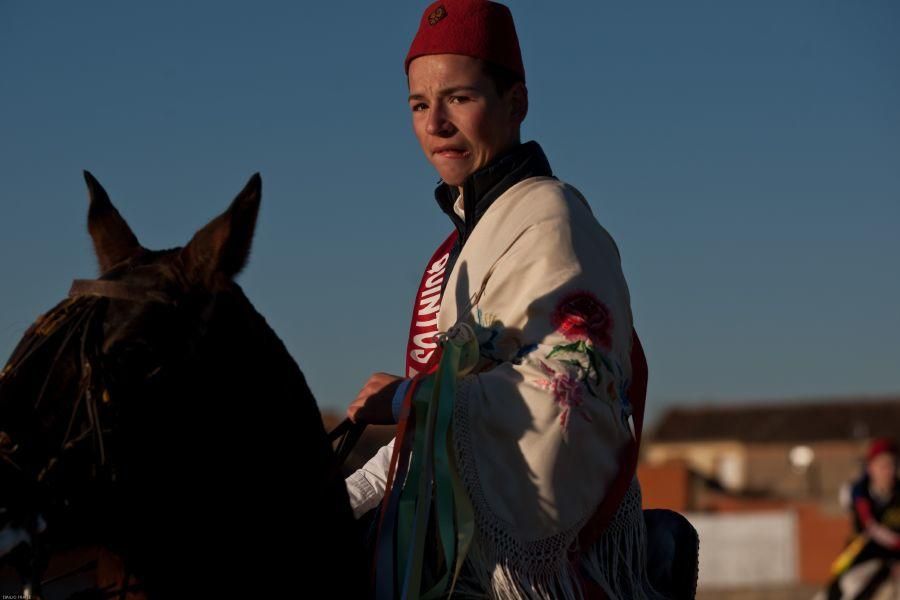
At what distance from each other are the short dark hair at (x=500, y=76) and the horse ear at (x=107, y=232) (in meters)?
1.18

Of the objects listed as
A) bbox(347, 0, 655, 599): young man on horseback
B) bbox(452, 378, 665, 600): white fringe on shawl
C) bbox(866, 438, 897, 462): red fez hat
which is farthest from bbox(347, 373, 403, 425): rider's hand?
bbox(866, 438, 897, 462): red fez hat

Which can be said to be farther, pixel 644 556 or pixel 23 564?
pixel 644 556

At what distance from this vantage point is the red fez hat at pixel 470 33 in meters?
4.07

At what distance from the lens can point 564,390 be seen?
3.40 meters

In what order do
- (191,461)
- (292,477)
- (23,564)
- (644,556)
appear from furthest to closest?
(644,556) → (292,477) → (191,461) → (23,564)

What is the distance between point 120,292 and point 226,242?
246 mm

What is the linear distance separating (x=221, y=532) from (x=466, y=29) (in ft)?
5.37

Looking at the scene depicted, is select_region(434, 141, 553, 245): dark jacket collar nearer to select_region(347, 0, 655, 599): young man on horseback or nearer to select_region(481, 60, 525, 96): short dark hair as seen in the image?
select_region(347, 0, 655, 599): young man on horseback

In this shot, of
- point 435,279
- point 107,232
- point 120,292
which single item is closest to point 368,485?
point 435,279

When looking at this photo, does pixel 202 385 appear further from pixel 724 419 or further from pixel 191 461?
pixel 724 419

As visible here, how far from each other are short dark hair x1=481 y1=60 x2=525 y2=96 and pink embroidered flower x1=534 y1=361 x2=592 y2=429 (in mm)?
1030

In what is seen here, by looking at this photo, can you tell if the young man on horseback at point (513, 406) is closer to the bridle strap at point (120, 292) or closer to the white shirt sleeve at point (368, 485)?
the white shirt sleeve at point (368, 485)

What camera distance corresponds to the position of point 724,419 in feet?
227

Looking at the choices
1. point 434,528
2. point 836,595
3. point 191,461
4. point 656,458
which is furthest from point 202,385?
point 656,458
